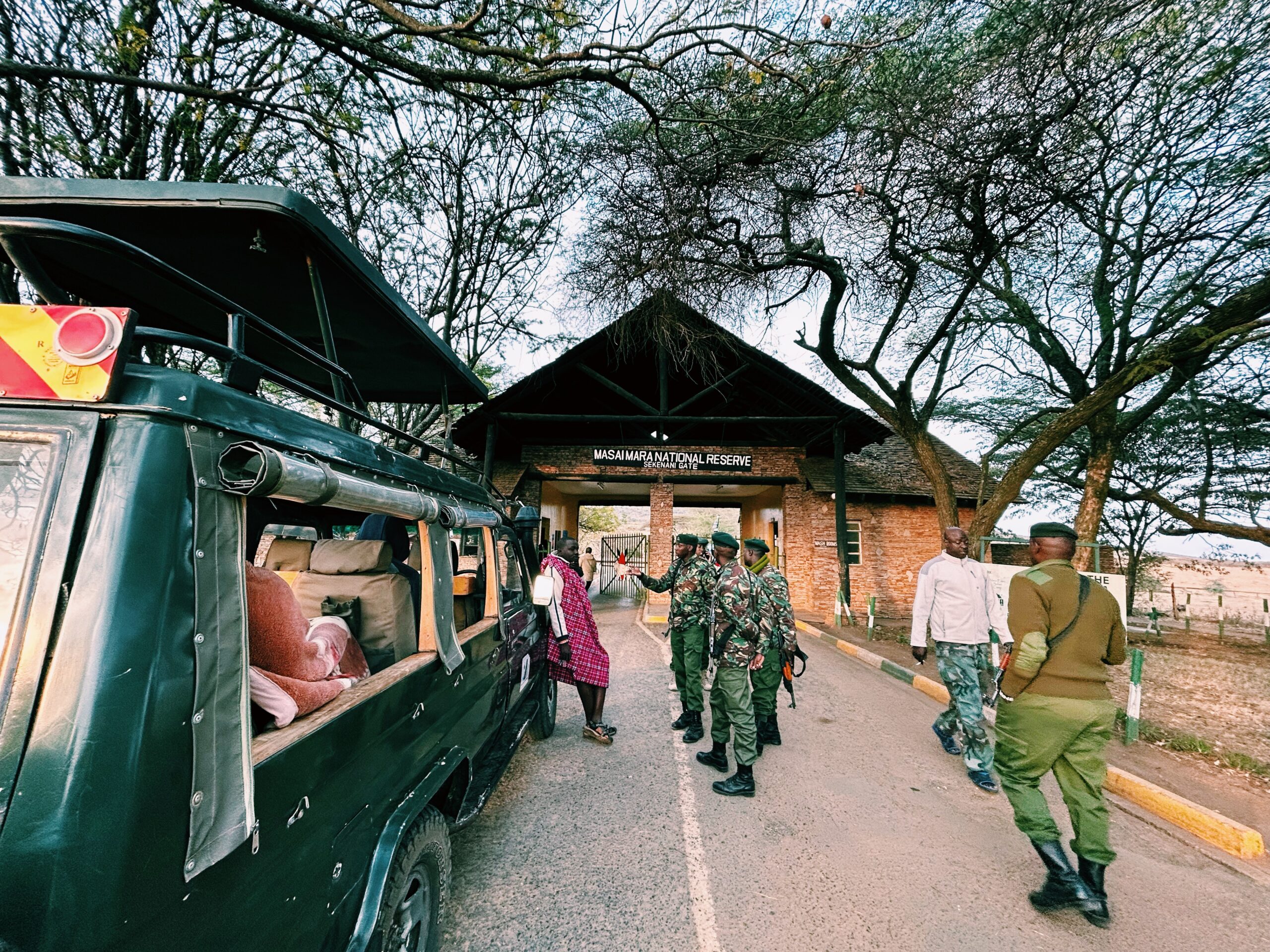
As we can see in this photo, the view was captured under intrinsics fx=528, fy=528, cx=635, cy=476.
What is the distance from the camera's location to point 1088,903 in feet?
8.49

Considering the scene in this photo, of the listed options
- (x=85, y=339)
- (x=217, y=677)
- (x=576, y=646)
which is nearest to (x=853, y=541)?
(x=576, y=646)

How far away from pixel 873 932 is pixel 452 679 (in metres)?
2.27

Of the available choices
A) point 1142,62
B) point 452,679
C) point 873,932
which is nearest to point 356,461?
point 452,679

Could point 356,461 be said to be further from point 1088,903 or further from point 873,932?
point 1088,903

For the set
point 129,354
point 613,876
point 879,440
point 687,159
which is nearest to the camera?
point 129,354

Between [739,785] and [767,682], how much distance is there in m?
0.82

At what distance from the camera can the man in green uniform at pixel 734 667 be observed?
12.4 ft

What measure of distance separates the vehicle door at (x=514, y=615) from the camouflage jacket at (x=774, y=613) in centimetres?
174

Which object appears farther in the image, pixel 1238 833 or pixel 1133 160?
pixel 1133 160

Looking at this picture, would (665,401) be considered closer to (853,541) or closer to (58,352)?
(853,541)

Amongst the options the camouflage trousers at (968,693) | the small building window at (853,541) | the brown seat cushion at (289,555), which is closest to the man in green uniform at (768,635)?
the camouflage trousers at (968,693)

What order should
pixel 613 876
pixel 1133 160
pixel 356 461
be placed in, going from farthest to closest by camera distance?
pixel 1133 160, pixel 613 876, pixel 356 461

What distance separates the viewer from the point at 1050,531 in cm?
304

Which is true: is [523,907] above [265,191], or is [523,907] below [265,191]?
below
